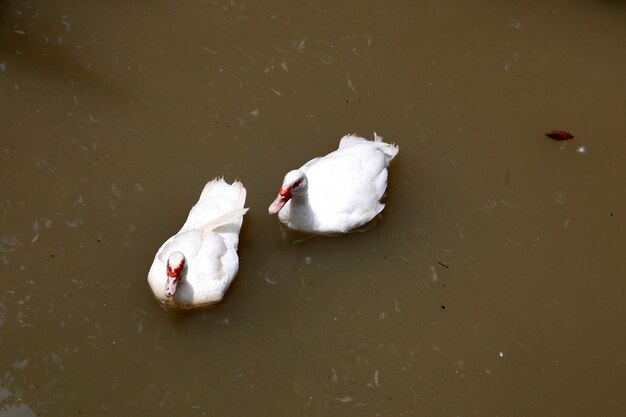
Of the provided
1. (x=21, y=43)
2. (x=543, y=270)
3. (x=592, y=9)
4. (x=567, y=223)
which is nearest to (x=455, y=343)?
(x=543, y=270)

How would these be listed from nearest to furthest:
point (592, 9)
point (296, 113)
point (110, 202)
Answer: point (110, 202)
point (296, 113)
point (592, 9)

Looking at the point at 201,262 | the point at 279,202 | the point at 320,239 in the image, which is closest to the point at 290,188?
the point at 279,202

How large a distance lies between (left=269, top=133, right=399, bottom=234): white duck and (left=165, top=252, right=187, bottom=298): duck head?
626 millimetres

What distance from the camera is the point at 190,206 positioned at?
177 inches

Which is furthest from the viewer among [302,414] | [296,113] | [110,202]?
[296,113]

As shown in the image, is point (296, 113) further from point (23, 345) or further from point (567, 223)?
point (23, 345)

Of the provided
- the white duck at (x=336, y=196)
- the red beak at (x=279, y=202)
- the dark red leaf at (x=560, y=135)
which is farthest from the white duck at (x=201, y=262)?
the dark red leaf at (x=560, y=135)

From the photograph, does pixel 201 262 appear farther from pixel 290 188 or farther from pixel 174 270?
pixel 290 188

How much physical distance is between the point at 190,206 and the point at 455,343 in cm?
178

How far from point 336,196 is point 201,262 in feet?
2.84

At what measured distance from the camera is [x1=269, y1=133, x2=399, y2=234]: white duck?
4.26 metres

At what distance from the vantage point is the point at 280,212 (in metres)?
4.34

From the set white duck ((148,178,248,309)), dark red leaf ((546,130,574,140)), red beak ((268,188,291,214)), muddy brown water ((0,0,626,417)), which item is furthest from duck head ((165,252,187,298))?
dark red leaf ((546,130,574,140))

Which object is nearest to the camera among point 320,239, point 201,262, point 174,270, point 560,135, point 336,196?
point 174,270
